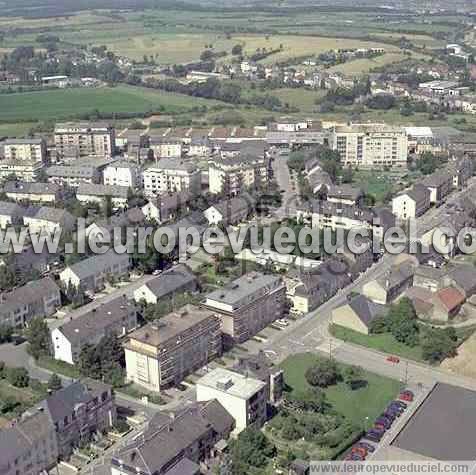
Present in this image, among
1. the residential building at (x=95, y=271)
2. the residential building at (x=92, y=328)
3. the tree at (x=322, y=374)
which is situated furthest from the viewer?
the residential building at (x=95, y=271)

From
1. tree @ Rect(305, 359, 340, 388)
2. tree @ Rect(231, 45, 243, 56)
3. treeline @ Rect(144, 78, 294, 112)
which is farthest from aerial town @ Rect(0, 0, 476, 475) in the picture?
tree @ Rect(231, 45, 243, 56)

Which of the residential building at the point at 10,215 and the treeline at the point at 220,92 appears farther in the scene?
the treeline at the point at 220,92

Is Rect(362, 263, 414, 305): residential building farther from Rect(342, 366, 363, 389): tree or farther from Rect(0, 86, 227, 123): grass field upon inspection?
Rect(0, 86, 227, 123): grass field

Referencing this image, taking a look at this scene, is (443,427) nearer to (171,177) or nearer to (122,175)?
(171,177)

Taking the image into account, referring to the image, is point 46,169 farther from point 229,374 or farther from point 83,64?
point 83,64

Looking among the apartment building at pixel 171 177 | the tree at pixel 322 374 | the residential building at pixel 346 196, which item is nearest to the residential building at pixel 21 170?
the apartment building at pixel 171 177

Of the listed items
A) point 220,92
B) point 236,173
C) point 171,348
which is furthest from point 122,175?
point 220,92

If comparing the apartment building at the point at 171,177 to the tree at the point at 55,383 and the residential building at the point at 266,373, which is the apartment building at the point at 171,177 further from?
the residential building at the point at 266,373
